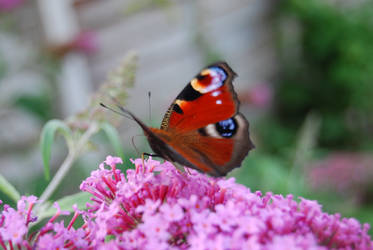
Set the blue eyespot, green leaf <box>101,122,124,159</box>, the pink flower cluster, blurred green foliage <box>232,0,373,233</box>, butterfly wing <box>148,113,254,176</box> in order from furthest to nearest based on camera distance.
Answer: blurred green foliage <box>232,0,373,233</box>
green leaf <box>101,122,124,159</box>
the blue eyespot
butterfly wing <box>148,113,254,176</box>
the pink flower cluster

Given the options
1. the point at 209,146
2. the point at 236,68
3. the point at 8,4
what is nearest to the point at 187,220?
the point at 209,146

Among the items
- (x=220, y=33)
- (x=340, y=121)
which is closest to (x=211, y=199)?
(x=220, y=33)

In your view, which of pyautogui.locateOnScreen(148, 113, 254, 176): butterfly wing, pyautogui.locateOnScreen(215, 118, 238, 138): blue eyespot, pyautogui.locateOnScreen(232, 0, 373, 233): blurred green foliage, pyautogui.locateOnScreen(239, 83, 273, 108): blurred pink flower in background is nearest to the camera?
pyautogui.locateOnScreen(148, 113, 254, 176): butterfly wing

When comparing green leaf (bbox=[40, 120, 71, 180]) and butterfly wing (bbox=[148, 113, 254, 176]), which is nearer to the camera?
butterfly wing (bbox=[148, 113, 254, 176])

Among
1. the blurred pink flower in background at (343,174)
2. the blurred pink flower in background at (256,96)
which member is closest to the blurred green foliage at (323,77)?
the blurred pink flower in background at (256,96)

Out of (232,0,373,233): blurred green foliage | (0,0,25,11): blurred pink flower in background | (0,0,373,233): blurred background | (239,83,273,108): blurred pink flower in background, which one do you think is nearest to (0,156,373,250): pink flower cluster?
(0,0,373,233): blurred background

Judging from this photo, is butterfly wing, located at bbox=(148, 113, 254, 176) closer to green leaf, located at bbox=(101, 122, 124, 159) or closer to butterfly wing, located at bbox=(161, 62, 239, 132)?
butterfly wing, located at bbox=(161, 62, 239, 132)
